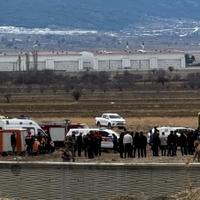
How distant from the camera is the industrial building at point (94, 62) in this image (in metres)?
188

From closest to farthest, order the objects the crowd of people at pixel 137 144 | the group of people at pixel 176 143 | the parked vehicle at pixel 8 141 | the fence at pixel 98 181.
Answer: the fence at pixel 98 181 < the crowd of people at pixel 137 144 < the group of people at pixel 176 143 < the parked vehicle at pixel 8 141

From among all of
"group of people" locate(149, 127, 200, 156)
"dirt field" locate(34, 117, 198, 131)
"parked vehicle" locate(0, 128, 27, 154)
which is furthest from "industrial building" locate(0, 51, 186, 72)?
"group of people" locate(149, 127, 200, 156)

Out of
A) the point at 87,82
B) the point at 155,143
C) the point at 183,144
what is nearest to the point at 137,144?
the point at 155,143

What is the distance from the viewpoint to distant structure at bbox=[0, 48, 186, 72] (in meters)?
188

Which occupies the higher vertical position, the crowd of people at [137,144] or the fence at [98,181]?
the crowd of people at [137,144]

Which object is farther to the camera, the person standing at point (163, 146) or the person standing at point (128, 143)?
the person standing at point (163, 146)

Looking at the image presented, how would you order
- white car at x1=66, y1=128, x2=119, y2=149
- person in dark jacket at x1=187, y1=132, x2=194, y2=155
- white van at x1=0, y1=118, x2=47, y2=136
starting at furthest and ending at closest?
white van at x1=0, y1=118, x2=47, y2=136
white car at x1=66, y1=128, x2=119, y2=149
person in dark jacket at x1=187, y1=132, x2=194, y2=155

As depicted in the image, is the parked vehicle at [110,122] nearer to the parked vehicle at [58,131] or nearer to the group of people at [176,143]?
the parked vehicle at [58,131]

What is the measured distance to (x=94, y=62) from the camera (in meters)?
195

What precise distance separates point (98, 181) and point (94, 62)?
178946 millimetres

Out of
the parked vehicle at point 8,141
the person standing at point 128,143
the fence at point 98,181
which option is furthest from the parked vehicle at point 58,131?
the fence at point 98,181

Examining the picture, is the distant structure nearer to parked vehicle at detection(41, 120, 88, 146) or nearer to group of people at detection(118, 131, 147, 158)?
parked vehicle at detection(41, 120, 88, 146)

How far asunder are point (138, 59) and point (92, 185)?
179 metres

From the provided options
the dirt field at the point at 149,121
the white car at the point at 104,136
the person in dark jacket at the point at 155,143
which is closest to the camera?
the person in dark jacket at the point at 155,143
